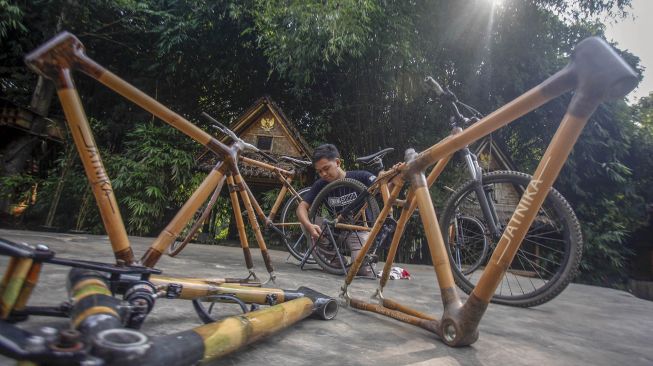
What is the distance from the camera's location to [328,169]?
3535 mm

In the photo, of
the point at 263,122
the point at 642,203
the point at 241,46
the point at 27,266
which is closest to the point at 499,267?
the point at 27,266

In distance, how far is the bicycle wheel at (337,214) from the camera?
330 centimetres

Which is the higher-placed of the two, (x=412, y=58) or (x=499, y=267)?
(x=412, y=58)

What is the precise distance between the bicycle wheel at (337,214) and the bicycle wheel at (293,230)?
46 centimetres

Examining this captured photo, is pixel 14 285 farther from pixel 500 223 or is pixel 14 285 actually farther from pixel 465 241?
pixel 465 241

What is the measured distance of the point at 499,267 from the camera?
108 cm

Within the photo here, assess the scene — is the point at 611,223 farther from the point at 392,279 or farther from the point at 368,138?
the point at 392,279

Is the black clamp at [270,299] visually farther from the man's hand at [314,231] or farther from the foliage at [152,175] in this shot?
the foliage at [152,175]

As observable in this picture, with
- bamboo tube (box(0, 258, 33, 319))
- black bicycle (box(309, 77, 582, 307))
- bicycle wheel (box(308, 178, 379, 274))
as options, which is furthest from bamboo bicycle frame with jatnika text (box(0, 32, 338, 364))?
bicycle wheel (box(308, 178, 379, 274))

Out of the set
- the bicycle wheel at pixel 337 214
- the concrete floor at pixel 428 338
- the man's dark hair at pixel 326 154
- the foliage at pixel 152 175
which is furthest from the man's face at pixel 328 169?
the foliage at pixel 152 175

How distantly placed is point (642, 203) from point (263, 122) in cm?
830

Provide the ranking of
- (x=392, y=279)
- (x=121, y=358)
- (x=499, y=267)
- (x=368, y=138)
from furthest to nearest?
(x=368, y=138) → (x=392, y=279) → (x=499, y=267) → (x=121, y=358)

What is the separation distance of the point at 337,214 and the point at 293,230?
246 cm

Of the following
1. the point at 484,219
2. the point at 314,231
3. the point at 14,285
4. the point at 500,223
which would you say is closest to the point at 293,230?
the point at 314,231
